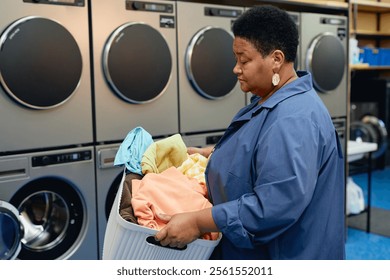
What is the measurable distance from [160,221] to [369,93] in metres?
5.80

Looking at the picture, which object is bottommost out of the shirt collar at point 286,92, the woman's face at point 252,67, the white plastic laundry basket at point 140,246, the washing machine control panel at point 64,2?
the white plastic laundry basket at point 140,246

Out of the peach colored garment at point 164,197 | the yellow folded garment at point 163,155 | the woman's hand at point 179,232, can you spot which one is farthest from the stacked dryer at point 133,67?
the woman's hand at point 179,232

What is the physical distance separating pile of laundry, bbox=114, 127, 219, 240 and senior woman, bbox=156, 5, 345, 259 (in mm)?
70

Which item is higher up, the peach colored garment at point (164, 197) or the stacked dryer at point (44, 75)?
the stacked dryer at point (44, 75)

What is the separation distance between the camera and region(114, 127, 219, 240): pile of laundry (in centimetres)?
162

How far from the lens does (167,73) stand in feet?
9.87

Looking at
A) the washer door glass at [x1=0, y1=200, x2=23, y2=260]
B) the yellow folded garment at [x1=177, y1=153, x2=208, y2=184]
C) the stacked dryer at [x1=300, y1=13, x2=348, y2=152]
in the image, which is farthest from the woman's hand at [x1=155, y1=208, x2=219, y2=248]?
the stacked dryer at [x1=300, y1=13, x2=348, y2=152]

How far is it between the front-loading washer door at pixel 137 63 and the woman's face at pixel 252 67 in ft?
4.35

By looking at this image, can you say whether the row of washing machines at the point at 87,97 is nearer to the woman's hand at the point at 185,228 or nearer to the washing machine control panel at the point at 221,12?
the washing machine control panel at the point at 221,12

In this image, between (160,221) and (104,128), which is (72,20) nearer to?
(104,128)

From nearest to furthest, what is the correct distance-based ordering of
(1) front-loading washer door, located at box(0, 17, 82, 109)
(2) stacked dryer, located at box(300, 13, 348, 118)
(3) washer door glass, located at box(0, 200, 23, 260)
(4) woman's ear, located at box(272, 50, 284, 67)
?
(4) woman's ear, located at box(272, 50, 284, 67), (1) front-loading washer door, located at box(0, 17, 82, 109), (3) washer door glass, located at box(0, 200, 23, 260), (2) stacked dryer, located at box(300, 13, 348, 118)

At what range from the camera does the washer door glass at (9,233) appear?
251 cm

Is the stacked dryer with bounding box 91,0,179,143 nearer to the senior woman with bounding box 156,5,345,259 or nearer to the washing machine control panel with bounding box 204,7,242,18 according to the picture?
the washing machine control panel with bounding box 204,7,242,18
